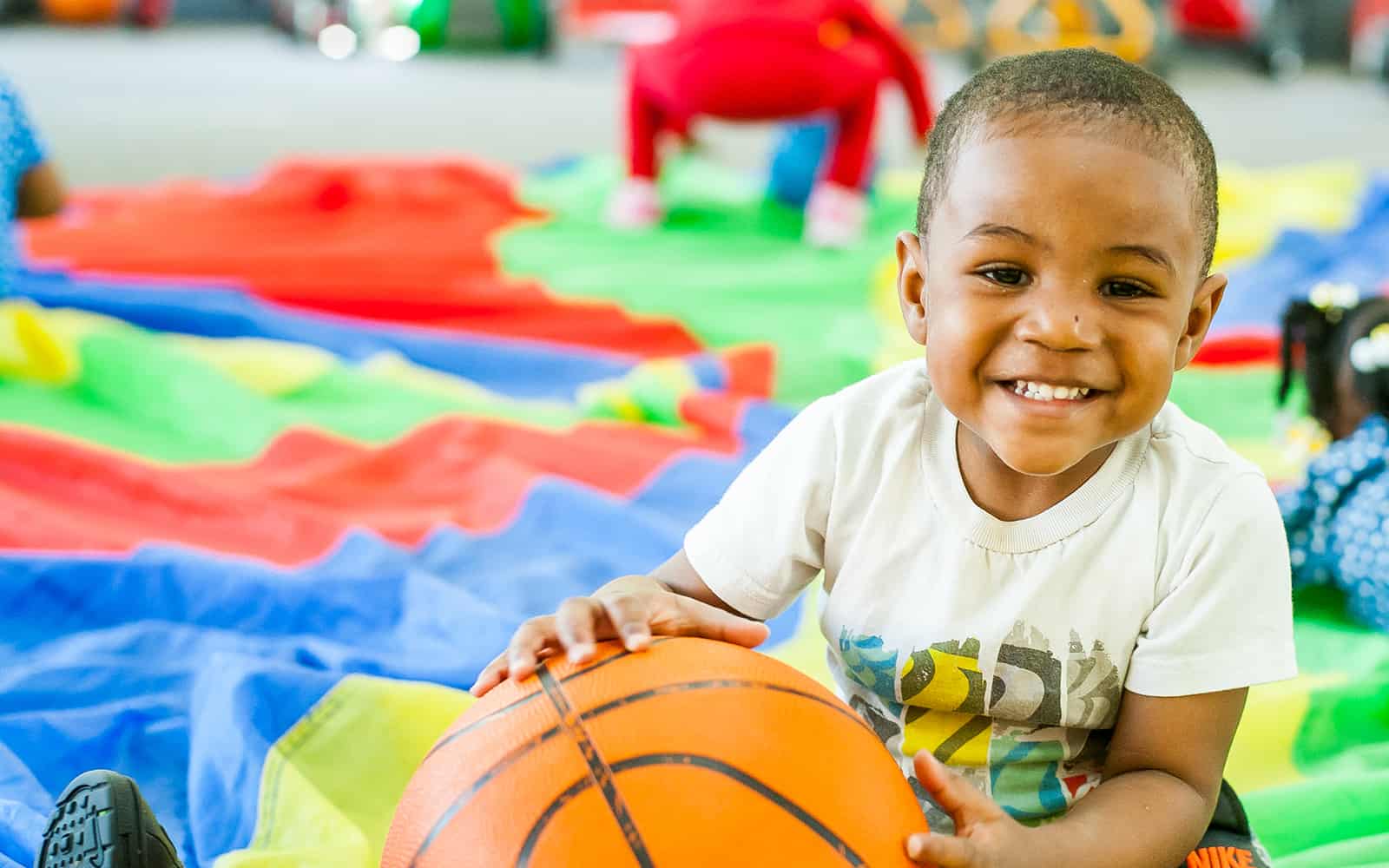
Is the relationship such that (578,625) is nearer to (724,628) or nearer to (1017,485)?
(724,628)

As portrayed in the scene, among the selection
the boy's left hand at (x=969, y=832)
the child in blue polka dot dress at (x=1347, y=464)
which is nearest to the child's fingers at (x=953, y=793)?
the boy's left hand at (x=969, y=832)

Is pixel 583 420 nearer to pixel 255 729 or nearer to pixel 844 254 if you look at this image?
pixel 255 729

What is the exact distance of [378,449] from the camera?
2.30 metres

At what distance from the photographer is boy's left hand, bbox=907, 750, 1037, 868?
99 cm

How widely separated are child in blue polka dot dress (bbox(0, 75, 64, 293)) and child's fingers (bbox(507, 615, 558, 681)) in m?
1.90

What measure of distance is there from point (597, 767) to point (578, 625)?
0.15 m

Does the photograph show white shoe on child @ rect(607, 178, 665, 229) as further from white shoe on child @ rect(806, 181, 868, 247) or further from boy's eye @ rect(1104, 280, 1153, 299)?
boy's eye @ rect(1104, 280, 1153, 299)

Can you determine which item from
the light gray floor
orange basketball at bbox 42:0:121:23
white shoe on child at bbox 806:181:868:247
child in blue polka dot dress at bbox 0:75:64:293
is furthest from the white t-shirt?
orange basketball at bbox 42:0:121:23

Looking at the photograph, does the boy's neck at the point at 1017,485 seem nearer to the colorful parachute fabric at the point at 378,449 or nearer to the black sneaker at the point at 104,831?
the colorful parachute fabric at the point at 378,449

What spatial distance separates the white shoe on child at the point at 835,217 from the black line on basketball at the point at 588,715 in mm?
2656

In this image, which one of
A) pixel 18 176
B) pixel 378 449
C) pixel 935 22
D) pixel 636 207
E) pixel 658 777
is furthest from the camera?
pixel 935 22

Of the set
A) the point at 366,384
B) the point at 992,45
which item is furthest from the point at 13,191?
the point at 992,45

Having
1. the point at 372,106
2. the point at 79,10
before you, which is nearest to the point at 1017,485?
the point at 372,106

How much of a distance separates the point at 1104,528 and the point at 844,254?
2.44 metres
